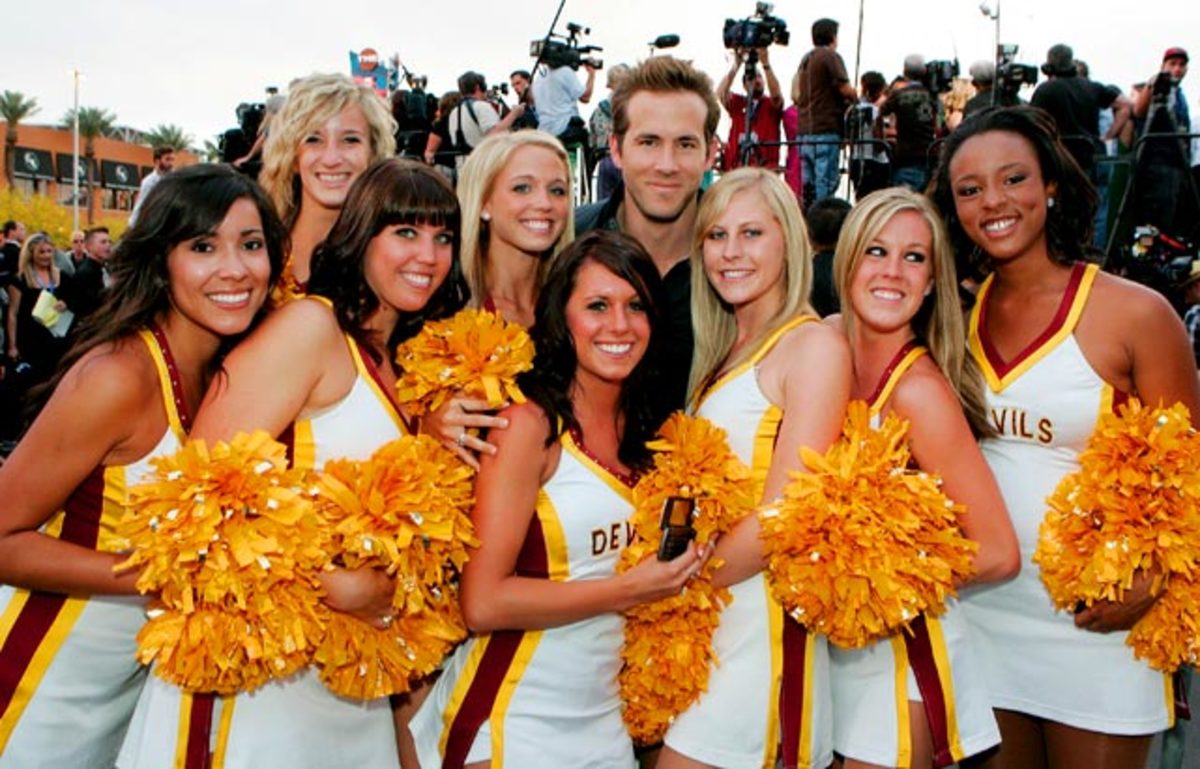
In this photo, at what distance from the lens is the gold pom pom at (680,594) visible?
2.56 m

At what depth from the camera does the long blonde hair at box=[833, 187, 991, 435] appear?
291cm

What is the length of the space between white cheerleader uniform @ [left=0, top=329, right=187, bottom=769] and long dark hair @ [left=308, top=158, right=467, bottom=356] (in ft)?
1.46

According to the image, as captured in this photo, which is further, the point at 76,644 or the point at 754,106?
the point at 754,106

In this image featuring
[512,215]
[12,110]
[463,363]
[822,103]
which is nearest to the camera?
[463,363]

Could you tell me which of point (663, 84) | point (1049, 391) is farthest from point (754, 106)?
point (1049, 391)

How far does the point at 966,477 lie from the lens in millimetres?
2664

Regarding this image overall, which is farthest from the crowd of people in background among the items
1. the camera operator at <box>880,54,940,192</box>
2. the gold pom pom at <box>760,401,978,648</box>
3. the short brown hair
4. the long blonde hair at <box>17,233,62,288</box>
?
the long blonde hair at <box>17,233,62,288</box>

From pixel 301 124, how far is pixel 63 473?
1681 mm

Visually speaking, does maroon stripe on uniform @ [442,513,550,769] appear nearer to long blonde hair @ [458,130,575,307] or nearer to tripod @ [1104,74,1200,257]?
long blonde hair @ [458,130,575,307]

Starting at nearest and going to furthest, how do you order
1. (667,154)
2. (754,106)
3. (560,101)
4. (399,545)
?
(399,545) → (667,154) → (754,106) → (560,101)

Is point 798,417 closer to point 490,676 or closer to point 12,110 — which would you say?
point 490,676

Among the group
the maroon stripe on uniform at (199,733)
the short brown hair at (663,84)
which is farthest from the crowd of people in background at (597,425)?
the short brown hair at (663,84)

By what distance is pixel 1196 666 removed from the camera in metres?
2.74

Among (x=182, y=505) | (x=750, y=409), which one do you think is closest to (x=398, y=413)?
(x=182, y=505)
